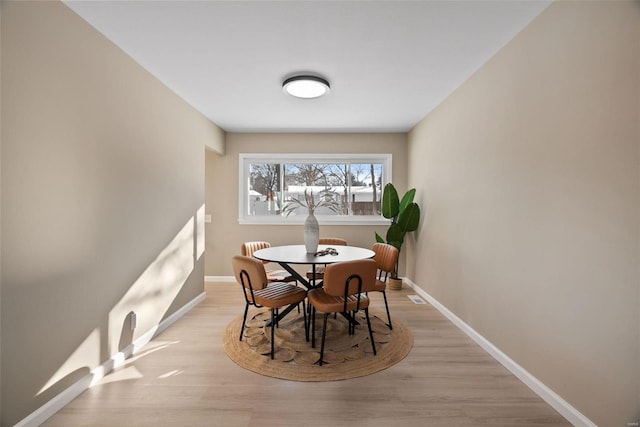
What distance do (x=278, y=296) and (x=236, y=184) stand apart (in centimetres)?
272

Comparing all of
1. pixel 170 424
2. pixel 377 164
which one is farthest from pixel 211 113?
pixel 170 424

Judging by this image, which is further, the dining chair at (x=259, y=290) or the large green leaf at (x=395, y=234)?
the large green leaf at (x=395, y=234)

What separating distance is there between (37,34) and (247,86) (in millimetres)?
1564

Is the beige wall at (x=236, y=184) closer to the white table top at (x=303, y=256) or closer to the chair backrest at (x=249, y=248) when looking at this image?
the chair backrest at (x=249, y=248)

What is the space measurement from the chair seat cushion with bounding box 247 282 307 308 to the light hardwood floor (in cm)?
52

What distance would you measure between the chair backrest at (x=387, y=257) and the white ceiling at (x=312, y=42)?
1.73 m

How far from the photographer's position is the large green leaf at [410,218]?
153 inches

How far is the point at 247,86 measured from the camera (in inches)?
110

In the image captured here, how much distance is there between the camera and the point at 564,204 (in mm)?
1595

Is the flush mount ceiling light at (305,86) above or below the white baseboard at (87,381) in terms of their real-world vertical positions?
above

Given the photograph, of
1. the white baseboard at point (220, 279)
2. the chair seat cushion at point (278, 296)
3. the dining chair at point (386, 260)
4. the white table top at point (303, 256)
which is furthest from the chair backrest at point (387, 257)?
the white baseboard at point (220, 279)

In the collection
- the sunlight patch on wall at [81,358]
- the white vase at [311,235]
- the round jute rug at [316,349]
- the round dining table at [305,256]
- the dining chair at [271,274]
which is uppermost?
the white vase at [311,235]

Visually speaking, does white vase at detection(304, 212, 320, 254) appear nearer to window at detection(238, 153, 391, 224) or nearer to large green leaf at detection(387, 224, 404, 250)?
large green leaf at detection(387, 224, 404, 250)

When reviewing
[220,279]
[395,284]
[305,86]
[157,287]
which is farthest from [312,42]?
[220,279]
